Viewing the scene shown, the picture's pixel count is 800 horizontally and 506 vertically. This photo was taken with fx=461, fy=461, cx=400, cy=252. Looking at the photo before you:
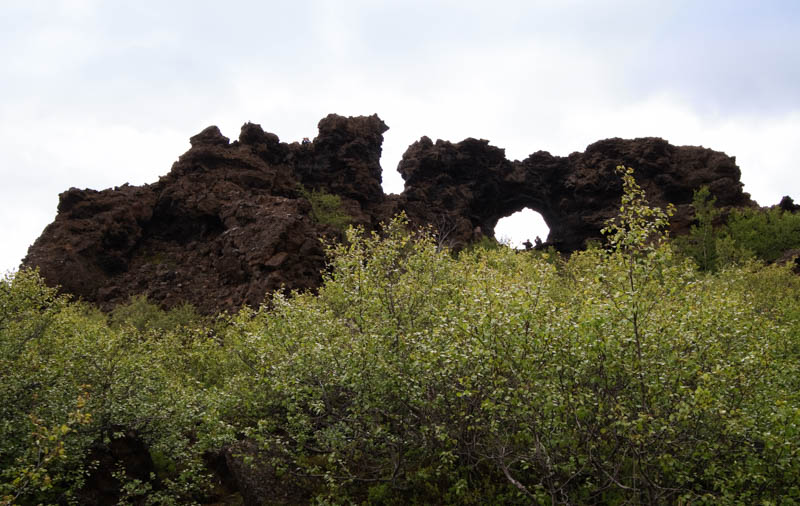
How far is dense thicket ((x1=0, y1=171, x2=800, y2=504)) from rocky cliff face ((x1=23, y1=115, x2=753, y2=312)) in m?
19.2

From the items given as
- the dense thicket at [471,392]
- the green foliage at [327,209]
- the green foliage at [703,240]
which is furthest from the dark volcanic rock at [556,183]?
the dense thicket at [471,392]

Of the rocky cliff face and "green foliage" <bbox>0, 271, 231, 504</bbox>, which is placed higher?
the rocky cliff face

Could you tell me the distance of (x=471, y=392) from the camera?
806 centimetres

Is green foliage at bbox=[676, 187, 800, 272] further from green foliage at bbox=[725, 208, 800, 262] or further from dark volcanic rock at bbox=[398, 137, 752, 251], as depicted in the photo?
dark volcanic rock at bbox=[398, 137, 752, 251]

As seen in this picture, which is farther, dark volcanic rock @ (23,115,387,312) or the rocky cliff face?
the rocky cliff face

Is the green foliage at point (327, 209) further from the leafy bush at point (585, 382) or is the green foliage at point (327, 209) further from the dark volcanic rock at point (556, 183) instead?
the leafy bush at point (585, 382)

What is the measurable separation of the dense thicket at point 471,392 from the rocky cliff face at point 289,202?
1922 cm

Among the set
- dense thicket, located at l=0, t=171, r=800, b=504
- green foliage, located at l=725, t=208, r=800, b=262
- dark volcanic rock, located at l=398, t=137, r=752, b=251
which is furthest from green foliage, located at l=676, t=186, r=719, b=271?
dense thicket, located at l=0, t=171, r=800, b=504

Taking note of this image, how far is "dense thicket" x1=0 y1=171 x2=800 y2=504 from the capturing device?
8055mm

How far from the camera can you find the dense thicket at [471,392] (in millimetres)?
8055

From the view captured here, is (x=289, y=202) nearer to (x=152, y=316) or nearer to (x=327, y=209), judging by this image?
(x=327, y=209)

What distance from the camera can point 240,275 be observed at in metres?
42.2

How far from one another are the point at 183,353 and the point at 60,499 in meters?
11.9

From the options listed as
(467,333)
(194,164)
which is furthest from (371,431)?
(194,164)
